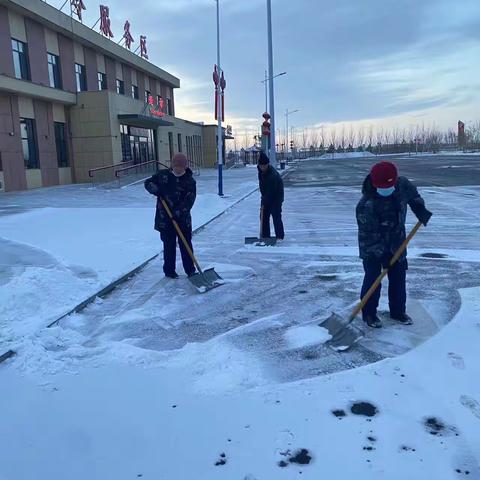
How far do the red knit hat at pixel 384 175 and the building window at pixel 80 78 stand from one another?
99.9 ft

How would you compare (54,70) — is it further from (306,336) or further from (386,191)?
(306,336)

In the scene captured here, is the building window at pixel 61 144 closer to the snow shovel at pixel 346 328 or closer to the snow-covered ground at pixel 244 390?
the snow-covered ground at pixel 244 390

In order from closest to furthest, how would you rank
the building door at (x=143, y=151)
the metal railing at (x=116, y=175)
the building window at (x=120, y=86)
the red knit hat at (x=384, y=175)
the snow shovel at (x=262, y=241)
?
the red knit hat at (x=384, y=175)
the snow shovel at (x=262, y=241)
the metal railing at (x=116, y=175)
the building door at (x=143, y=151)
the building window at (x=120, y=86)

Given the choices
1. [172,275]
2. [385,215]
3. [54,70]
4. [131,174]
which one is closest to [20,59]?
[54,70]

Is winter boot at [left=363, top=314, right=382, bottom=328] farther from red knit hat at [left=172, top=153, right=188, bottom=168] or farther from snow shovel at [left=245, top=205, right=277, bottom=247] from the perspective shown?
snow shovel at [left=245, top=205, right=277, bottom=247]

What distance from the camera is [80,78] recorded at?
105 feet

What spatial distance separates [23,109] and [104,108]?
5318mm

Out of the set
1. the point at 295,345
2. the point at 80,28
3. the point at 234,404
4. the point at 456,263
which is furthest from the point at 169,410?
the point at 80,28

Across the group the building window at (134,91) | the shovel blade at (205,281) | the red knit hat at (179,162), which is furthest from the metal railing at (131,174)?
the shovel blade at (205,281)

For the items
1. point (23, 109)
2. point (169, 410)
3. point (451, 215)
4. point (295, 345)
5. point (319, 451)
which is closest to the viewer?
point (319, 451)

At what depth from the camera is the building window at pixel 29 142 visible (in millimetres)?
25594

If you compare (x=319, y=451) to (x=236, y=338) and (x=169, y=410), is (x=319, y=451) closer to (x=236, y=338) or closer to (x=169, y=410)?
(x=169, y=410)

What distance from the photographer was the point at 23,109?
25344mm

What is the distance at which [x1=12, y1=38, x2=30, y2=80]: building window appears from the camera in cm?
2513
